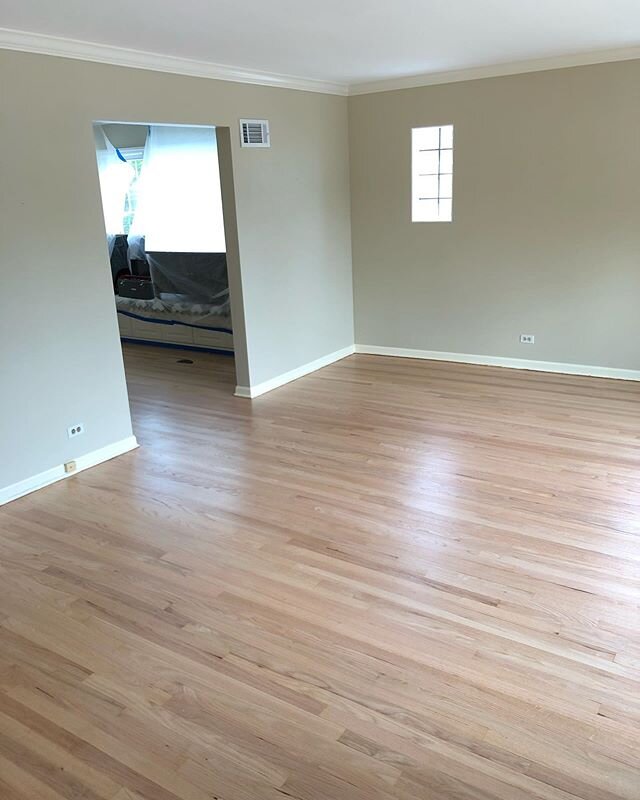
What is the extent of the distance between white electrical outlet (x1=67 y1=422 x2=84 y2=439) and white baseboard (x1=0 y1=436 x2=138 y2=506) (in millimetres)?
153

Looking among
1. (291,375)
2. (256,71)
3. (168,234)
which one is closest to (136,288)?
(168,234)

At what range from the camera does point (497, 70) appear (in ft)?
17.2

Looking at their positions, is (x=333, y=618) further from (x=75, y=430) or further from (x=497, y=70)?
(x=497, y=70)

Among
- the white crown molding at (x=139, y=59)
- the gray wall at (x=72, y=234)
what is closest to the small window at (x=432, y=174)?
the white crown molding at (x=139, y=59)

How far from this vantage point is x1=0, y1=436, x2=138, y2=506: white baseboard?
148 inches

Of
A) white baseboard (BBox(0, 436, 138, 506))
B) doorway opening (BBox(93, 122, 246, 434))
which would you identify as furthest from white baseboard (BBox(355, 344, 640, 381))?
white baseboard (BBox(0, 436, 138, 506))

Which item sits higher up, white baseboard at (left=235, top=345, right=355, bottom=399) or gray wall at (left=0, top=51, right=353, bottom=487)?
gray wall at (left=0, top=51, right=353, bottom=487)

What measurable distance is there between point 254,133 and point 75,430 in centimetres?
262

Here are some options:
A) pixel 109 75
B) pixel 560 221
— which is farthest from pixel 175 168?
pixel 560 221

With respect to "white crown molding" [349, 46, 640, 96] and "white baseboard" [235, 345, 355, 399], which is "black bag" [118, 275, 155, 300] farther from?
"white crown molding" [349, 46, 640, 96]

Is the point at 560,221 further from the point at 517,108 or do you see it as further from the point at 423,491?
the point at 423,491

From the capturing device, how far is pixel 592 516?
330cm

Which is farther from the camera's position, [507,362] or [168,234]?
[168,234]

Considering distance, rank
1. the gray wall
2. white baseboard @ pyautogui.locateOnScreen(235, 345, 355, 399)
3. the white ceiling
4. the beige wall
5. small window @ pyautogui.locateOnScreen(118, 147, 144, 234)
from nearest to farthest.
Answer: the white ceiling → the gray wall → the beige wall → white baseboard @ pyautogui.locateOnScreen(235, 345, 355, 399) → small window @ pyautogui.locateOnScreen(118, 147, 144, 234)
